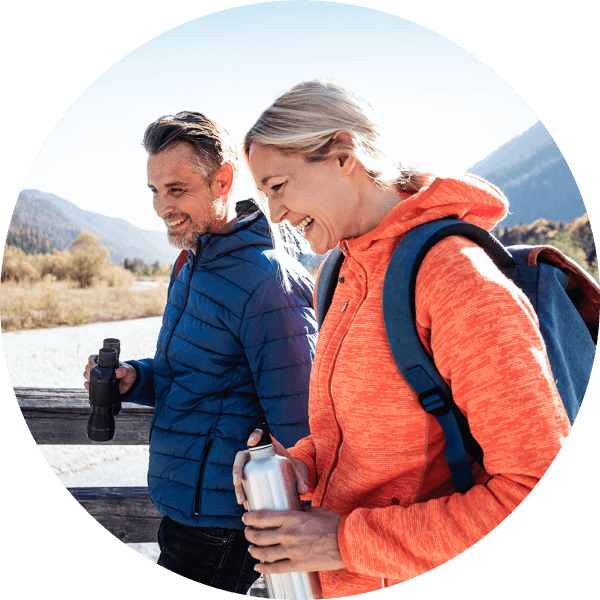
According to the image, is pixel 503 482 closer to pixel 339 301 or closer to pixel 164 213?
pixel 339 301

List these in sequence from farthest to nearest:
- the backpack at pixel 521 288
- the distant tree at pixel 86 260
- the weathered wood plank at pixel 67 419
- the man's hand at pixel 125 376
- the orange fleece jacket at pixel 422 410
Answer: the distant tree at pixel 86 260 < the weathered wood plank at pixel 67 419 < the man's hand at pixel 125 376 < the backpack at pixel 521 288 < the orange fleece jacket at pixel 422 410

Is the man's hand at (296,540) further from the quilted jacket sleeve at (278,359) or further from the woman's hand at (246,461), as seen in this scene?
the quilted jacket sleeve at (278,359)

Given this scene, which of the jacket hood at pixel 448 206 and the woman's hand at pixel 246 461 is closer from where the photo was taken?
the jacket hood at pixel 448 206

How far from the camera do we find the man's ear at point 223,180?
1920 mm

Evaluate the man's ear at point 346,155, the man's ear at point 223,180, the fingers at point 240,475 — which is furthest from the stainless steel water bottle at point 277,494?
the man's ear at point 223,180

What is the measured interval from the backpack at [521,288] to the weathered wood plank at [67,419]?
5.63 ft

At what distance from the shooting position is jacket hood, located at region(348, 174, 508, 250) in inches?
39.5

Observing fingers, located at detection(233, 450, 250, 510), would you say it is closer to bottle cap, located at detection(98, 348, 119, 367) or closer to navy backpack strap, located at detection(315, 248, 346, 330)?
navy backpack strap, located at detection(315, 248, 346, 330)

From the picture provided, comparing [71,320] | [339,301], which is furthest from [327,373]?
[71,320]

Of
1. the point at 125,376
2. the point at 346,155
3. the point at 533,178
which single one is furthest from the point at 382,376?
the point at 533,178

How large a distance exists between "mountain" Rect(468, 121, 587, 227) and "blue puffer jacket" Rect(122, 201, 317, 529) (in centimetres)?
6411

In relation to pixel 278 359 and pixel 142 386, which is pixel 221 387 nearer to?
pixel 278 359

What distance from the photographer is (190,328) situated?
169 centimetres

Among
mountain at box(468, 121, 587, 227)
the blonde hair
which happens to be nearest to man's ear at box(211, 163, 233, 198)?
the blonde hair
